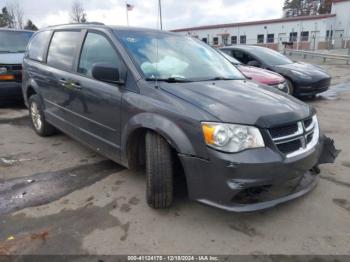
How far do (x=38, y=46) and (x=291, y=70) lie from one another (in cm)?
592

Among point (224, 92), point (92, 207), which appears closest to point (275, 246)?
point (224, 92)

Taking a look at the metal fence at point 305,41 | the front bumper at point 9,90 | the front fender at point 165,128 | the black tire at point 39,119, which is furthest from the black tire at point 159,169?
the metal fence at point 305,41

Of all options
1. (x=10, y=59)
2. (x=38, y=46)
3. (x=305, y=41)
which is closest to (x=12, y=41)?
(x=10, y=59)

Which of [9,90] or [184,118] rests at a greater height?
[184,118]

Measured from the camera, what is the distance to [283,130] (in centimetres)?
265

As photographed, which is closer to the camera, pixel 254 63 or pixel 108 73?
pixel 108 73

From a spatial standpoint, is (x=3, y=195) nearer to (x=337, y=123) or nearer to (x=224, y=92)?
(x=224, y=92)

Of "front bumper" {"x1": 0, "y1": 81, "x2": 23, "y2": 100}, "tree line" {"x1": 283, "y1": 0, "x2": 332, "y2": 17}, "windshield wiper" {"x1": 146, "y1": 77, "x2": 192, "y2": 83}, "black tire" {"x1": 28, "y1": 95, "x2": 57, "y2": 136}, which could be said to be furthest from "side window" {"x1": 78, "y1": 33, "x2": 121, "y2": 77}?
"tree line" {"x1": 283, "y1": 0, "x2": 332, "y2": 17}

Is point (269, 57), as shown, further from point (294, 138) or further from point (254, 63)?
point (294, 138)

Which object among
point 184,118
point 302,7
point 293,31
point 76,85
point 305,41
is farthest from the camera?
point 302,7

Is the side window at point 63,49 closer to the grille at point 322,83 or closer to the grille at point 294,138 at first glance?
the grille at point 294,138

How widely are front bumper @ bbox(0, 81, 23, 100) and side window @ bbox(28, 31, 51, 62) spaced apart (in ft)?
6.22

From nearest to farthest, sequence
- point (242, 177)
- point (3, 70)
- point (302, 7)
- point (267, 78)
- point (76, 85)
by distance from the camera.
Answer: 1. point (242, 177)
2. point (76, 85)
3. point (267, 78)
4. point (3, 70)
5. point (302, 7)

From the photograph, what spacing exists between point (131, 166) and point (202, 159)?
3.51 ft
